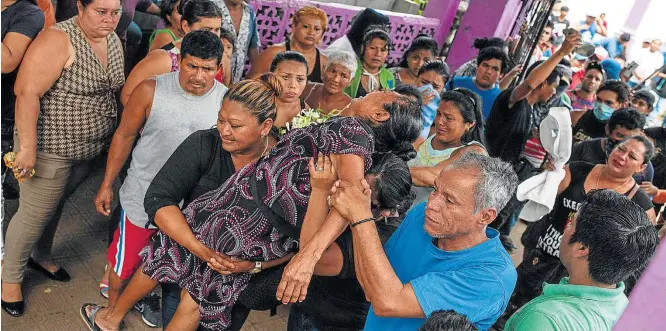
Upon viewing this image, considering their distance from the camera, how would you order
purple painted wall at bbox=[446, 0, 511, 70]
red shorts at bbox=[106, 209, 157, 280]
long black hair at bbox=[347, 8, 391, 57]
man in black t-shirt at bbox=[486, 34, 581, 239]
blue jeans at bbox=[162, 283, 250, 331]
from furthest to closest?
purple painted wall at bbox=[446, 0, 511, 70] < long black hair at bbox=[347, 8, 391, 57] < man in black t-shirt at bbox=[486, 34, 581, 239] < red shorts at bbox=[106, 209, 157, 280] < blue jeans at bbox=[162, 283, 250, 331]

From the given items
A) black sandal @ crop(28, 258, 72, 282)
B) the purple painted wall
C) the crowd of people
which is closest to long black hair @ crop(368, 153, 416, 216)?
the crowd of people

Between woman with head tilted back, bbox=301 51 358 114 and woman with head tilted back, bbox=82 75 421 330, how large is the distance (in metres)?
1.40

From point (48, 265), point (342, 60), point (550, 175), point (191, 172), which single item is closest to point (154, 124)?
point (191, 172)

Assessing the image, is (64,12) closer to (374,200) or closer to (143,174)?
(143,174)

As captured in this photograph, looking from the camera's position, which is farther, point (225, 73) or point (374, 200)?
point (225, 73)

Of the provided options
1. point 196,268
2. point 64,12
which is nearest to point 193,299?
point 196,268

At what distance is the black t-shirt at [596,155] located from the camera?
439 centimetres

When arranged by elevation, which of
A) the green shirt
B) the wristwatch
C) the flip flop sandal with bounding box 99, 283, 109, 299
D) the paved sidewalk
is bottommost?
the paved sidewalk

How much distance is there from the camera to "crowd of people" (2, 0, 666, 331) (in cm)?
197

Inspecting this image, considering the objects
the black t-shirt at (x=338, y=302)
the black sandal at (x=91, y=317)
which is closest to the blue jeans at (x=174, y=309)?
the black t-shirt at (x=338, y=302)

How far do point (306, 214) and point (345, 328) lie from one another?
27.2 inches

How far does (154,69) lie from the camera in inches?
129

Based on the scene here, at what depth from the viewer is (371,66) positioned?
4590 millimetres

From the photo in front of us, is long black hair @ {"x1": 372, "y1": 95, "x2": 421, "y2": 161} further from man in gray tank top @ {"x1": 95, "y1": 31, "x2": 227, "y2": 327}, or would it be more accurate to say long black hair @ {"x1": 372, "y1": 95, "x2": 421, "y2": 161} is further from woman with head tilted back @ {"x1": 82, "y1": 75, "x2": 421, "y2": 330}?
man in gray tank top @ {"x1": 95, "y1": 31, "x2": 227, "y2": 327}
